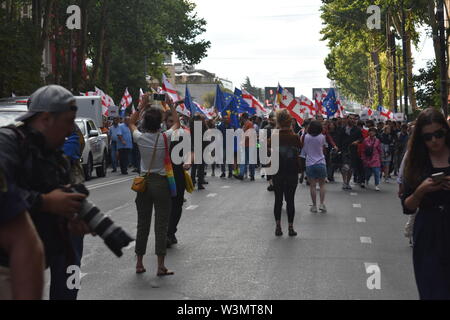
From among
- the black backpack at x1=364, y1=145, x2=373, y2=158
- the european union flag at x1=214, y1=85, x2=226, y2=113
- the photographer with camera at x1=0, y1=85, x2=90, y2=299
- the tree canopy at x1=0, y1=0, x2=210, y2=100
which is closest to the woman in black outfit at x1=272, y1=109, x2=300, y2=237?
the photographer with camera at x1=0, y1=85, x2=90, y2=299

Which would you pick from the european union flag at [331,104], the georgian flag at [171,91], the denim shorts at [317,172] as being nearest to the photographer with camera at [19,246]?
the denim shorts at [317,172]

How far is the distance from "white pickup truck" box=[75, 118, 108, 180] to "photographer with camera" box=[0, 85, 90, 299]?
739 inches

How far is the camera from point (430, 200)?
206 inches

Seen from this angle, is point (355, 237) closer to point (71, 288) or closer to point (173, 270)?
point (173, 270)

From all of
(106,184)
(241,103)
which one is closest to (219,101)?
(241,103)

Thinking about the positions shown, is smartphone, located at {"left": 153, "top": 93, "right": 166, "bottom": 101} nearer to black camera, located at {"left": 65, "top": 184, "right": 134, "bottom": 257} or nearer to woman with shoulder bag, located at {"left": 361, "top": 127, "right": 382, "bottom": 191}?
black camera, located at {"left": 65, "top": 184, "right": 134, "bottom": 257}

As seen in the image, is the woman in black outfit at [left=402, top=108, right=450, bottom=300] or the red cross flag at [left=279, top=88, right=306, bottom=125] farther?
the red cross flag at [left=279, top=88, right=306, bottom=125]

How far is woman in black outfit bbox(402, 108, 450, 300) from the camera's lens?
16.8 feet

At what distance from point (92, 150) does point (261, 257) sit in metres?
15.4

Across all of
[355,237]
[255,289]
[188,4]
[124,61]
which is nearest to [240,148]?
[355,237]

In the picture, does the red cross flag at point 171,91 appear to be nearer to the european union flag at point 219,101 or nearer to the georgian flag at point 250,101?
the georgian flag at point 250,101

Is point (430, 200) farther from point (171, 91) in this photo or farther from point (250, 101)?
point (250, 101)

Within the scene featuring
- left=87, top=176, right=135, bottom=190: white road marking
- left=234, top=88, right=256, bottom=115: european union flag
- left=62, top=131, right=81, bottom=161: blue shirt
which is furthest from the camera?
left=234, top=88, right=256, bottom=115: european union flag

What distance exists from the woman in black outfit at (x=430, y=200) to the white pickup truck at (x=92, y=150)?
17.7m
